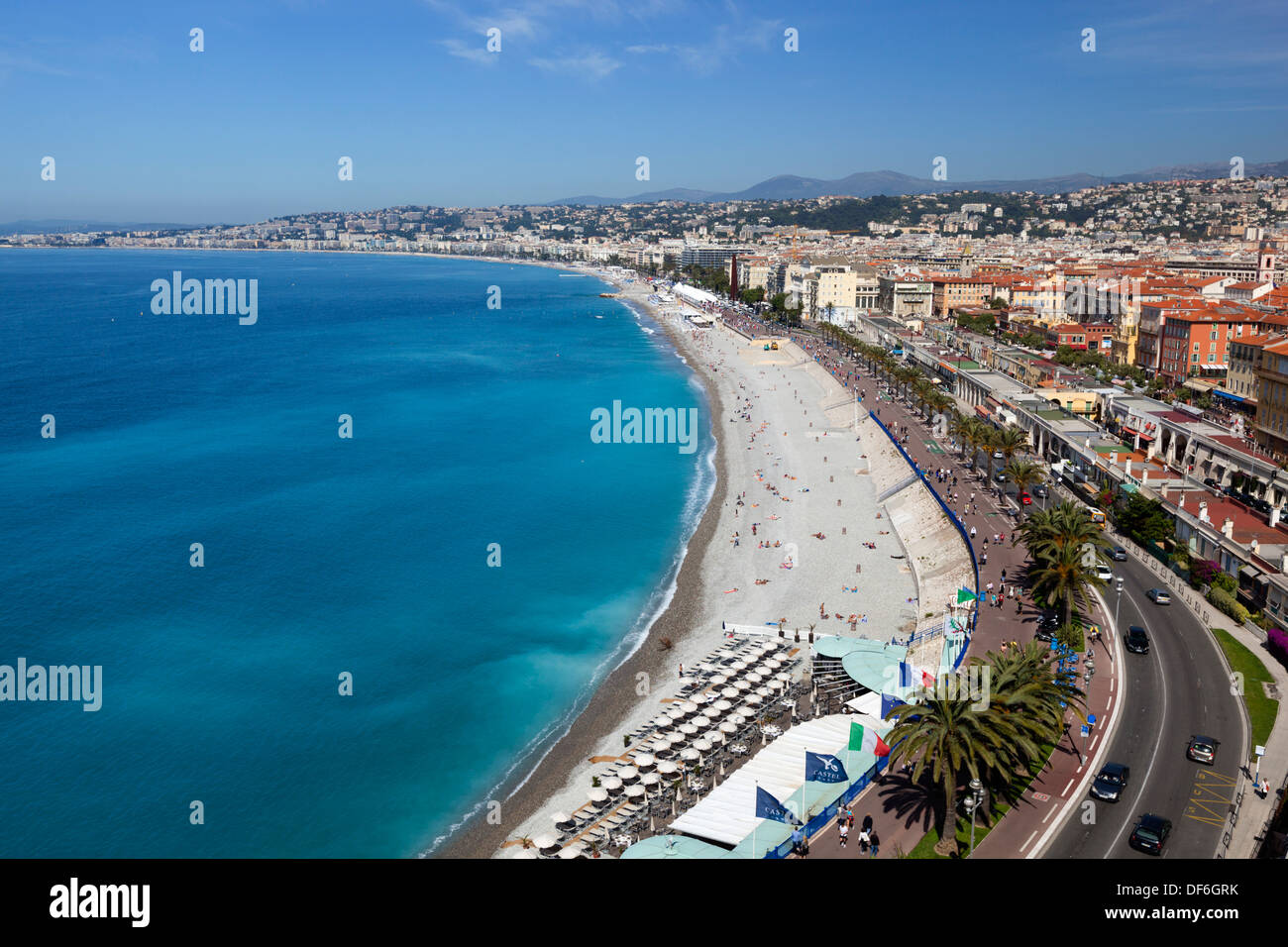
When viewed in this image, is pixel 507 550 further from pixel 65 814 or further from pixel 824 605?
pixel 65 814

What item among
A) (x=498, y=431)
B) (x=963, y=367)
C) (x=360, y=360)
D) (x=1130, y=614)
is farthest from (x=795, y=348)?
(x=1130, y=614)

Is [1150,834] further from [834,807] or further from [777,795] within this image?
[777,795]

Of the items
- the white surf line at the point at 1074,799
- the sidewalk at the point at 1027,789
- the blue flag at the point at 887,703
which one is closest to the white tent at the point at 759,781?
the blue flag at the point at 887,703

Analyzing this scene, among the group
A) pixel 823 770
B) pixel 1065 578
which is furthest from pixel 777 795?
pixel 1065 578

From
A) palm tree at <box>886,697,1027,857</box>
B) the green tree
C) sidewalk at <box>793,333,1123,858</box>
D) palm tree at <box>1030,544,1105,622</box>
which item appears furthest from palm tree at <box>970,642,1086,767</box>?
the green tree
